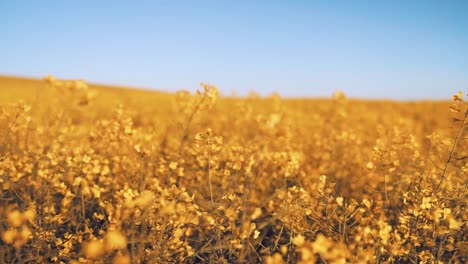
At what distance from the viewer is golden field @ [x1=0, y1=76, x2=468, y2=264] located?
232 centimetres

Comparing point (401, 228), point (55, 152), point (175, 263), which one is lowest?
point (175, 263)

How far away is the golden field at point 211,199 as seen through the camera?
91.2 inches

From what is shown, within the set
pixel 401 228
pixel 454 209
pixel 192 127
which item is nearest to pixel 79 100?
pixel 192 127

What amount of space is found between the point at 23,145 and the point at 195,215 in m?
3.02

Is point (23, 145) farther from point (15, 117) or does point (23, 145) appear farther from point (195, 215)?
point (195, 215)

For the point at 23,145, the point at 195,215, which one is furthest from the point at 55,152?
the point at 195,215

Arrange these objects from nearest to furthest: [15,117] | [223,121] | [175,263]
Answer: [175,263] → [15,117] → [223,121]

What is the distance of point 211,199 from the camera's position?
256 centimetres

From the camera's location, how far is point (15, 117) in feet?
12.1

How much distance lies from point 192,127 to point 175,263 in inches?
78.7

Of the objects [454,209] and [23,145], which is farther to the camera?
[23,145]

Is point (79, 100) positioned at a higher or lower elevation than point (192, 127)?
higher

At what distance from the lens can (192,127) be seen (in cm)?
434

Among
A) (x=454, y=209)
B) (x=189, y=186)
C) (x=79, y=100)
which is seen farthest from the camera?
(x=189, y=186)
